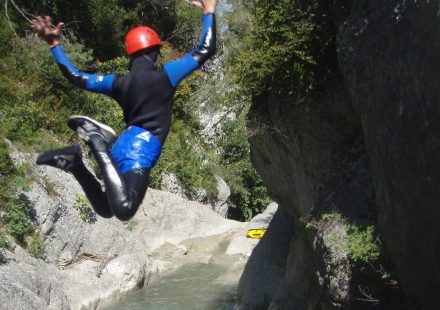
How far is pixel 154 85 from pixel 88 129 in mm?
579

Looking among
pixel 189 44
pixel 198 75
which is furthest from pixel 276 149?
pixel 189 44

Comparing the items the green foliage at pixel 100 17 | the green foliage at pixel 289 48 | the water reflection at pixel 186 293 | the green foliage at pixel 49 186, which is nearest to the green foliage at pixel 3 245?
the green foliage at pixel 49 186

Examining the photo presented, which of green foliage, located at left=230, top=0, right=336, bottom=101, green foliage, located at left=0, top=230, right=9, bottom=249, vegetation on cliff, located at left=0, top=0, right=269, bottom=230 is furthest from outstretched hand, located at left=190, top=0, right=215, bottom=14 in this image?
vegetation on cliff, located at left=0, top=0, right=269, bottom=230

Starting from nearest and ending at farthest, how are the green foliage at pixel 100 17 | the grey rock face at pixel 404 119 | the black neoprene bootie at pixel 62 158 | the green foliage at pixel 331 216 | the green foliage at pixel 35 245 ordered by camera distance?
1. the black neoprene bootie at pixel 62 158
2. the grey rock face at pixel 404 119
3. the green foliage at pixel 331 216
4. the green foliage at pixel 35 245
5. the green foliage at pixel 100 17

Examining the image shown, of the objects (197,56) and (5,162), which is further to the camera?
(5,162)

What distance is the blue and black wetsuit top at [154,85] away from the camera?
4.58 m

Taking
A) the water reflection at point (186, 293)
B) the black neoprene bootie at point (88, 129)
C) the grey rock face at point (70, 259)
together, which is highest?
the black neoprene bootie at point (88, 129)

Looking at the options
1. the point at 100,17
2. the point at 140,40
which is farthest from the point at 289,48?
the point at 100,17

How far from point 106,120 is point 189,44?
8.16m

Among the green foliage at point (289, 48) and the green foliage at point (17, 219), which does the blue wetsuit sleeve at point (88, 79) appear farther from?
the green foliage at point (17, 219)

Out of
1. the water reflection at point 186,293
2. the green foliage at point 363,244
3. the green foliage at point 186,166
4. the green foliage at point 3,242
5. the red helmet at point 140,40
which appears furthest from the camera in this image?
the green foliage at point 186,166

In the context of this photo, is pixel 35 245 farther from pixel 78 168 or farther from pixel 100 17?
pixel 100 17

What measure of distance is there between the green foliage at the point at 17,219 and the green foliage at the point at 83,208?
1674mm

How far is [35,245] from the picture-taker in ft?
38.0
